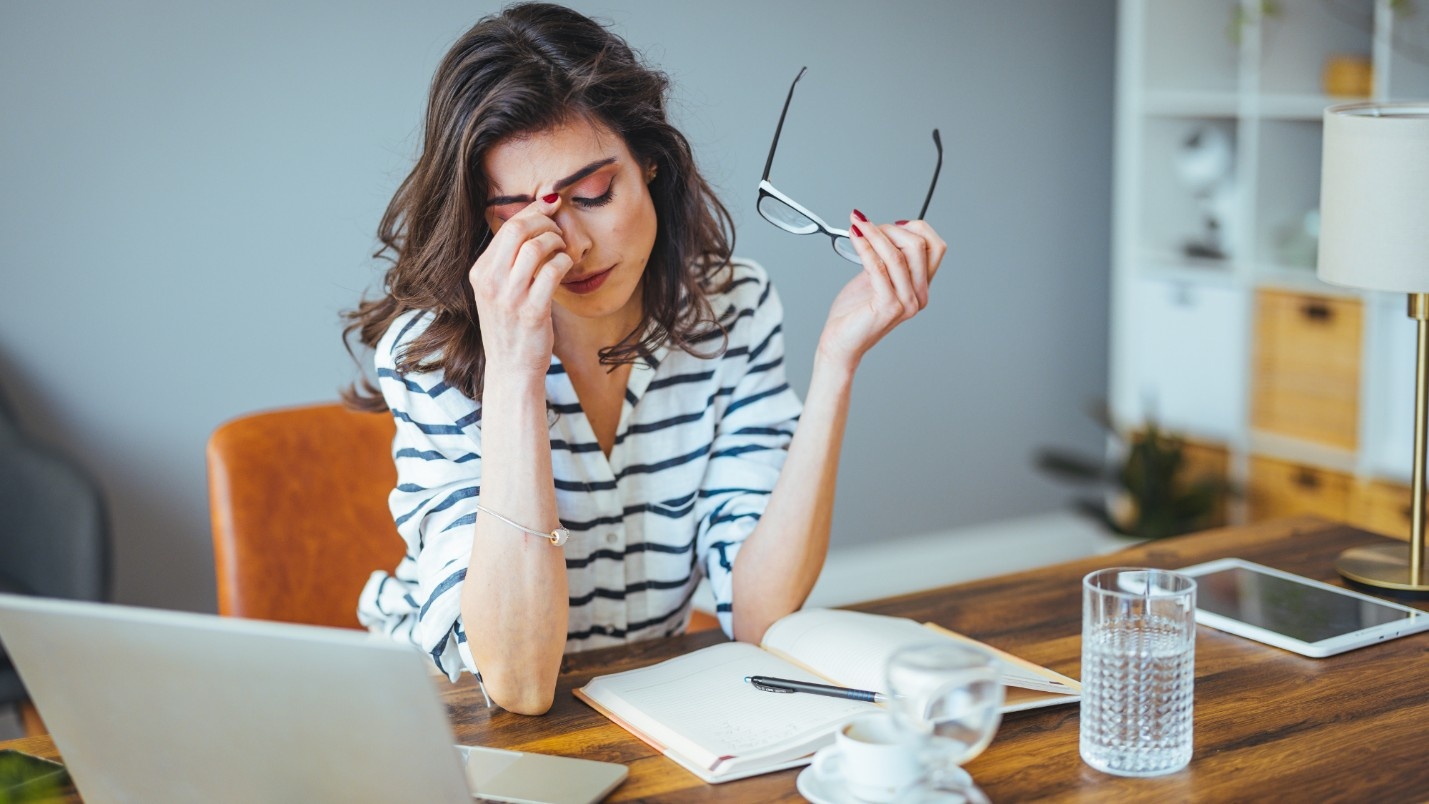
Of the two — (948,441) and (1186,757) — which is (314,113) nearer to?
(948,441)

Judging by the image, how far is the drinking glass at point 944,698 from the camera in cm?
87

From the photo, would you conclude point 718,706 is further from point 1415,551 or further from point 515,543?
point 1415,551

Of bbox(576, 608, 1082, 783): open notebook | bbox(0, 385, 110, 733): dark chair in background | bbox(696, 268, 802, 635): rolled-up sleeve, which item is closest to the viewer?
bbox(576, 608, 1082, 783): open notebook

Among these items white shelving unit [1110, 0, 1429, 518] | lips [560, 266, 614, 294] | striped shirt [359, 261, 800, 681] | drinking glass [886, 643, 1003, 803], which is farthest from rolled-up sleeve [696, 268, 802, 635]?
white shelving unit [1110, 0, 1429, 518]

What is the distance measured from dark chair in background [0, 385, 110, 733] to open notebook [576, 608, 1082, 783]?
1363 mm

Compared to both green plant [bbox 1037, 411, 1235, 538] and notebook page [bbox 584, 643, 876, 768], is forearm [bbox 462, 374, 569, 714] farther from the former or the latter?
green plant [bbox 1037, 411, 1235, 538]

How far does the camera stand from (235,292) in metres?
2.71

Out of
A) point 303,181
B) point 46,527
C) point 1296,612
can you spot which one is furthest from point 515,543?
point 303,181

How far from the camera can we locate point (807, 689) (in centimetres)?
118

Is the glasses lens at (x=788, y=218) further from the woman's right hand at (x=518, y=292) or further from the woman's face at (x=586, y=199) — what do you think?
the woman's right hand at (x=518, y=292)

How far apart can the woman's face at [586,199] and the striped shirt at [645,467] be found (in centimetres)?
14

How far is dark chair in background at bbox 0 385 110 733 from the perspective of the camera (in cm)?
226

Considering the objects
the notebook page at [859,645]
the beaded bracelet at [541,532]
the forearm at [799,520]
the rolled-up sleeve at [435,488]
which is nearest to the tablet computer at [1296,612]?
the notebook page at [859,645]

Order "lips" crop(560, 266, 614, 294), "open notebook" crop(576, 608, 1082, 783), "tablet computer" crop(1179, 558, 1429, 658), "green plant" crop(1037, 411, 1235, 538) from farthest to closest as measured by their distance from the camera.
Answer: "green plant" crop(1037, 411, 1235, 538)
"lips" crop(560, 266, 614, 294)
"tablet computer" crop(1179, 558, 1429, 658)
"open notebook" crop(576, 608, 1082, 783)
